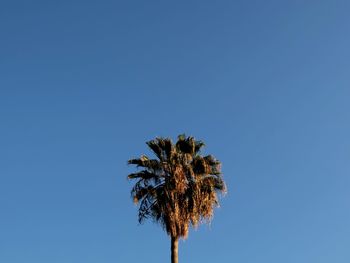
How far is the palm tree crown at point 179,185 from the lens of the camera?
45.7 meters

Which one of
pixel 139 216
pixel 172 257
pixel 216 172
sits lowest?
pixel 172 257

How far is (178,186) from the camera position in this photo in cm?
4625

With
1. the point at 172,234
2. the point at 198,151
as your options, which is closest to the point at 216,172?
the point at 198,151

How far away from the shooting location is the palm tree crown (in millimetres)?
45656

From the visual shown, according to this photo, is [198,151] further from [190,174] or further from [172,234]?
[172,234]

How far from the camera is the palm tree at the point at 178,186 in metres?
45.5

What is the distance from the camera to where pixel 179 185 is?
152 ft

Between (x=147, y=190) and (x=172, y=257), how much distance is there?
186 inches

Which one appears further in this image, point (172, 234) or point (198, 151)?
point (198, 151)

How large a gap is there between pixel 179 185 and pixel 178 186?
0.12m

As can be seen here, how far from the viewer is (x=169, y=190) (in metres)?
46.2

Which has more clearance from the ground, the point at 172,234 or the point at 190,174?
the point at 190,174

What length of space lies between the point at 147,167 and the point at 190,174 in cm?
278

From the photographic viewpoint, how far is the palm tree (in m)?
45.5
